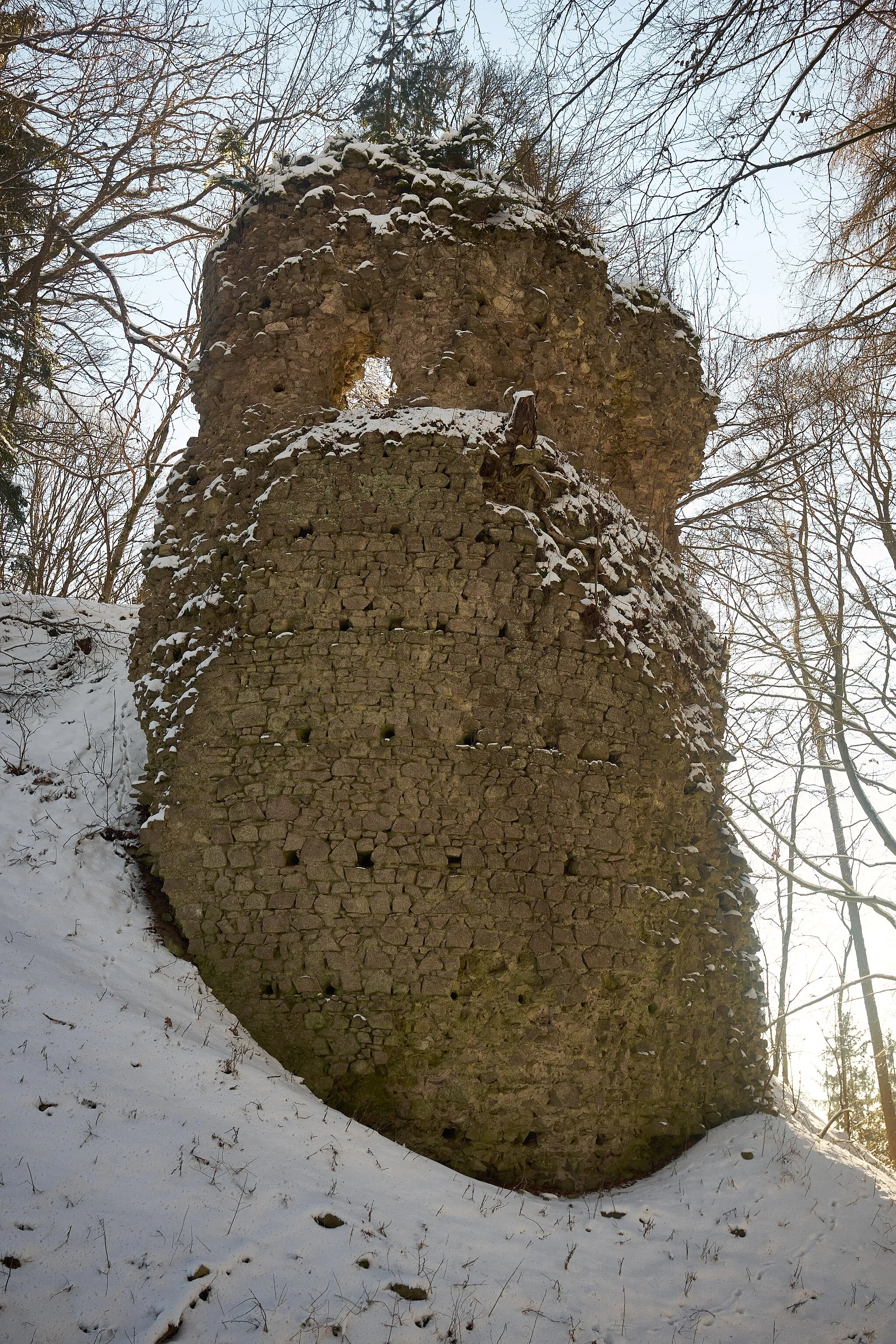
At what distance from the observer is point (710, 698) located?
28.7 ft

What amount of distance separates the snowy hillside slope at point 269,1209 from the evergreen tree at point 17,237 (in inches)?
178

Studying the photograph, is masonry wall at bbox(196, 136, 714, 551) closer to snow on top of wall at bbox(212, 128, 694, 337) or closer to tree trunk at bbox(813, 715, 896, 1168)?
snow on top of wall at bbox(212, 128, 694, 337)

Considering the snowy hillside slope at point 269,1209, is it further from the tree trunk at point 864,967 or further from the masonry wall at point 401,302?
the tree trunk at point 864,967

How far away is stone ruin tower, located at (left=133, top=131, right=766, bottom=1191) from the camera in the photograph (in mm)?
6191

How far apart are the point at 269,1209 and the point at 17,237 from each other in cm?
1049

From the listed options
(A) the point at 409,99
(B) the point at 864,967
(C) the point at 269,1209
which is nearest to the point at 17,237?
(A) the point at 409,99

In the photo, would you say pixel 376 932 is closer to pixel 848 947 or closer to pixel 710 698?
pixel 710 698

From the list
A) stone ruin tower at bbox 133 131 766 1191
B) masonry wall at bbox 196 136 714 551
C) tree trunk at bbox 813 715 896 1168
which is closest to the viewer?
stone ruin tower at bbox 133 131 766 1191

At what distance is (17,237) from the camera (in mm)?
10555

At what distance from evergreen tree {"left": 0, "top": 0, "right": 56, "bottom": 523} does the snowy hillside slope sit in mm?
4528

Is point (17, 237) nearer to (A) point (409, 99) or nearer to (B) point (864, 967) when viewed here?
(A) point (409, 99)

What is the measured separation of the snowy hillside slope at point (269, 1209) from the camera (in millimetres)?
3873

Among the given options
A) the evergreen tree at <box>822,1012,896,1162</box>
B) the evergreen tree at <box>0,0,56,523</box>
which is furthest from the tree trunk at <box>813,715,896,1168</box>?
the evergreen tree at <box>0,0,56,523</box>

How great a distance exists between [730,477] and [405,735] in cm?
946
